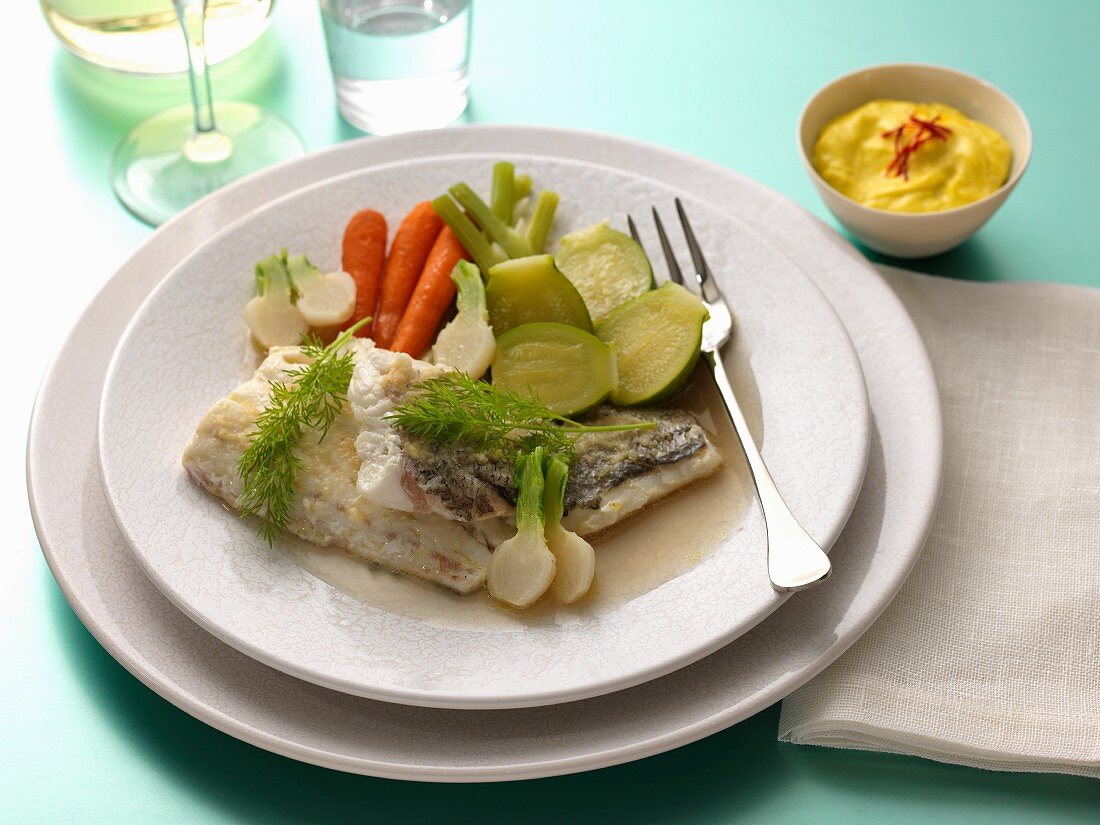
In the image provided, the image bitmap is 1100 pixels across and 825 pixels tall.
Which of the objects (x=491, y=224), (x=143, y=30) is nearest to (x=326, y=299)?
(x=491, y=224)

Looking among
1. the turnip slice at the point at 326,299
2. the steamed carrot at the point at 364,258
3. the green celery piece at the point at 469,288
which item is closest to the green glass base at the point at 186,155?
the steamed carrot at the point at 364,258

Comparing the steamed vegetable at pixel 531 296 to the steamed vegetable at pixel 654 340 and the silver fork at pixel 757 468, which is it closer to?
the steamed vegetable at pixel 654 340

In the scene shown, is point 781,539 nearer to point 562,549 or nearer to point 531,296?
point 562,549

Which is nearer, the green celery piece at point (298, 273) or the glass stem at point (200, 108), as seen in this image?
the green celery piece at point (298, 273)

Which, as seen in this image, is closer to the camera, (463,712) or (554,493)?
(463,712)

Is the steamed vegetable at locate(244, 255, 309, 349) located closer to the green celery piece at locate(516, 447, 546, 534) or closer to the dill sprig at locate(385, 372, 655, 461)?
the dill sprig at locate(385, 372, 655, 461)

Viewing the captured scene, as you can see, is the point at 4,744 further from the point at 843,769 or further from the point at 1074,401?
the point at 1074,401

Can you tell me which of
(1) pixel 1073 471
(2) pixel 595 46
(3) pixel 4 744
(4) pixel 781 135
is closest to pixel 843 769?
(1) pixel 1073 471
